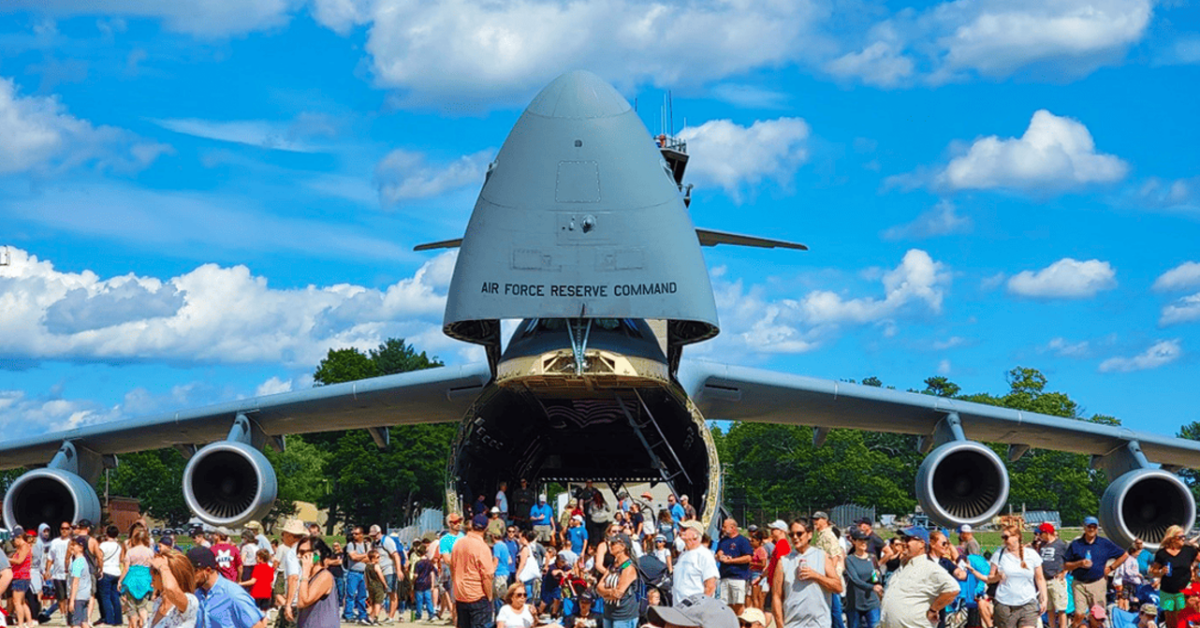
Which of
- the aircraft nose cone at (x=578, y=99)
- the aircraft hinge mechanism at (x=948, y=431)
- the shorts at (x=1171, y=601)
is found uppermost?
the aircraft nose cone at (x=578, y=99)

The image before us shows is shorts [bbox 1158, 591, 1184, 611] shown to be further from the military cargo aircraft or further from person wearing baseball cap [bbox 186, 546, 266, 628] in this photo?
person wearing baseball cap [bbox 186, 546, 266, 628]

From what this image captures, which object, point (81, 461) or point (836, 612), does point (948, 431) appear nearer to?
point (836, 612)

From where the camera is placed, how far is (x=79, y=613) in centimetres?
1474

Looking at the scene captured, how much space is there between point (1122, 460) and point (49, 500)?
15059 mm

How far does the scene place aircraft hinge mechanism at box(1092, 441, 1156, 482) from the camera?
19812mm

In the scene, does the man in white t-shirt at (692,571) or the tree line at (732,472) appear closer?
the man in white t-shirt at (692,571)

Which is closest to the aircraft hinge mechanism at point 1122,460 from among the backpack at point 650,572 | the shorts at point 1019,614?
the shorts at point 1019,614

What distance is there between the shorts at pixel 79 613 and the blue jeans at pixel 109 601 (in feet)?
3.89

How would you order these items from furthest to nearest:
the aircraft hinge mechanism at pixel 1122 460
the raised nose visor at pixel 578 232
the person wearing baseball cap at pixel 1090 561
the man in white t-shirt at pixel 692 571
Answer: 1. the aircraft hinge mechanism at pixel 1122 460
2. the raised nose visor at pixel 578 232
3. the person wearing baseball cap at pixel 1090 561
4. the man in white t-shirt at pixel 692 571

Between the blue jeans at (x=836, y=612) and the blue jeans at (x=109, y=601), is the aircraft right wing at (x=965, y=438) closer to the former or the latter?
the blue jeans at (x=836, y=612)

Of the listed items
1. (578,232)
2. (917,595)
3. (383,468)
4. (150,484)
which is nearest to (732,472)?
(383,468)

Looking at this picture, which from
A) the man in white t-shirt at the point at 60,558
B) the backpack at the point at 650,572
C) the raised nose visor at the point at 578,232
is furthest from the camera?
the man in white t-shirt at the point at 60,558

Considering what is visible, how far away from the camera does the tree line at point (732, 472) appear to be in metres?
64.9

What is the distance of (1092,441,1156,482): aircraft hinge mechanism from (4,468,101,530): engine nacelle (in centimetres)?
1418
